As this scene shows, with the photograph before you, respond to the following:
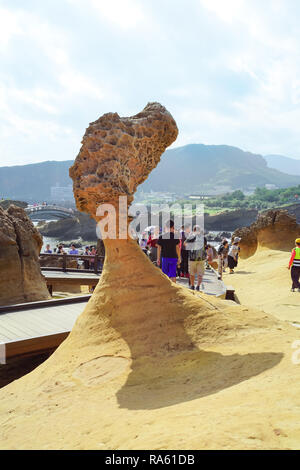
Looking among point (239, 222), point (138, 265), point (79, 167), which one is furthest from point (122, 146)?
Answer: point (239, 222)

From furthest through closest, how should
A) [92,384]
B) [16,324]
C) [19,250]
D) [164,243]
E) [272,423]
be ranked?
[19,250]
[164,243]
[16,324]
[92,384]
[272,423]

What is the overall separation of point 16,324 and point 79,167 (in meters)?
2.98

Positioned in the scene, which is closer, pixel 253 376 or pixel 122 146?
pixel 253 376

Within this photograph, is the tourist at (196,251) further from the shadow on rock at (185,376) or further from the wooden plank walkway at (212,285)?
the shadow on rock at (185,376)

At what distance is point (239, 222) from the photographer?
71.4 meters

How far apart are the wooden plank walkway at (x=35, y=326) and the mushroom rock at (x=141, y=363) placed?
3.37 feet

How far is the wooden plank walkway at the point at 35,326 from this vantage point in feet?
17.3

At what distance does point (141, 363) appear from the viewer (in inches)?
149

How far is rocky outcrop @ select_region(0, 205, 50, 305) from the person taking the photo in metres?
7.80

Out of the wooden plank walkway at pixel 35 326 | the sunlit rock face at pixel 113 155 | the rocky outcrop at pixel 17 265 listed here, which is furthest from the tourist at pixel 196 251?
the rocky outcrop at pixel 17 265

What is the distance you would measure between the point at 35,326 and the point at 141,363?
2823mm

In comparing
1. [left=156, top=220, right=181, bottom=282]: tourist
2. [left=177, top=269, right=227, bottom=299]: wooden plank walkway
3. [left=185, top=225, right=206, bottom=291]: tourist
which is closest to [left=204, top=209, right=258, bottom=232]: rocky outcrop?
[left=177, top=269, right=227, bottom=299]: wooden plank walkway

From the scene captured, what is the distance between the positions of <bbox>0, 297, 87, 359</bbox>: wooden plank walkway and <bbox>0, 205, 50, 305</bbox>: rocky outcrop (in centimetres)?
107
